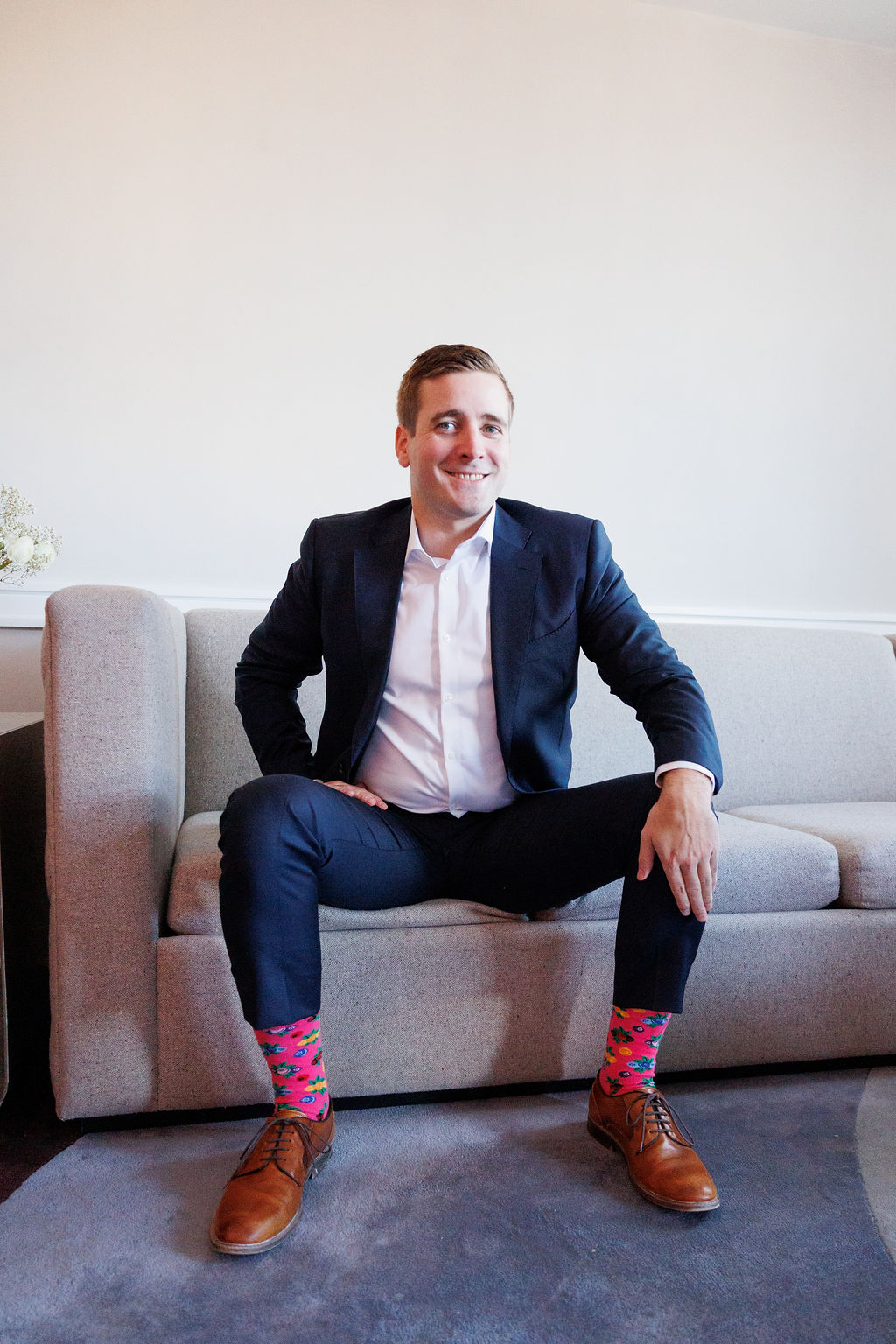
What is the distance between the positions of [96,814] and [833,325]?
2.60m

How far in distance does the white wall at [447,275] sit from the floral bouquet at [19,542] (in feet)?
0.20

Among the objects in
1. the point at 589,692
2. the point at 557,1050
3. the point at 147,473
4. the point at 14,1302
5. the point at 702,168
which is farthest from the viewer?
the point at 702,168

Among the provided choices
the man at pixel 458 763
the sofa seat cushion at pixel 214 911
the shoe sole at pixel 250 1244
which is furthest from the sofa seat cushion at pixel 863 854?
the shoe sole at pixel 250 1244

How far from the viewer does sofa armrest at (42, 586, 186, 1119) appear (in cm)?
133

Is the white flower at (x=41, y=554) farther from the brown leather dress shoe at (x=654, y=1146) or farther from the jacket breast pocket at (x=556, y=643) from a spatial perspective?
the brown leather dress shoe at (x=654, y=1146)

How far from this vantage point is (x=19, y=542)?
191 centimetres

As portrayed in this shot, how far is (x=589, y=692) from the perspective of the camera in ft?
6.85

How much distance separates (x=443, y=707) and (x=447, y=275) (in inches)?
62.8

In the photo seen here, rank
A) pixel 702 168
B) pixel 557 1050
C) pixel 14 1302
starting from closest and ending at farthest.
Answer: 1. pixel 14 1302
2. pixel 557 1050
3. pixel 702 168

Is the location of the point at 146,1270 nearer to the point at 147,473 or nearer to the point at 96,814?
the point at 96,814

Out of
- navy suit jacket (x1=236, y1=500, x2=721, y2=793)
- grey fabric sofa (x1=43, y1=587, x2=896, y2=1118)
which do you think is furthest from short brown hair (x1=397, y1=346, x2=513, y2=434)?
grey fabric sofa (x1=43, y1=587, x2=896, y2=1118)

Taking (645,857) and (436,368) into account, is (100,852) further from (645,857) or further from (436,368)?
(436,368)

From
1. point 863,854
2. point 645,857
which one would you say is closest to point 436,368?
point 645,857

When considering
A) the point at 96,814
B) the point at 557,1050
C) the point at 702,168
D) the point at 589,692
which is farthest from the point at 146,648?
the point at 702,168
